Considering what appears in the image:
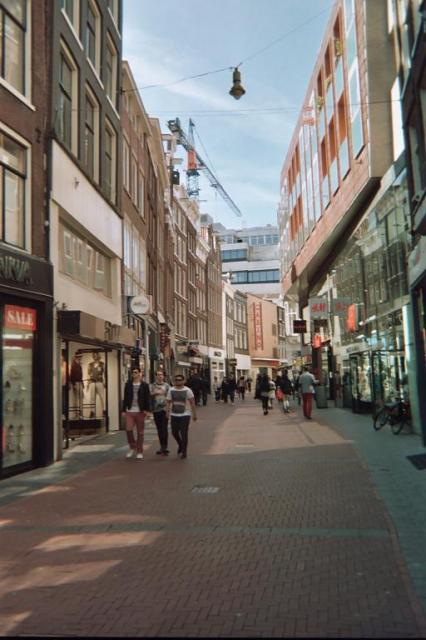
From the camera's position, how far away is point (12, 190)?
1138 cm

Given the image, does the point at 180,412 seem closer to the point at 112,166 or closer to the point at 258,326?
the point at 112,166

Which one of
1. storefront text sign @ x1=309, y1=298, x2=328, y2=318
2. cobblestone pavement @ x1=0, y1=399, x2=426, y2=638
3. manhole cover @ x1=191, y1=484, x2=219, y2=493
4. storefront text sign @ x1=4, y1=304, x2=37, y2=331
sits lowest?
cobblestone pavement @ x1=0, y1=399, x2=426, y2=638

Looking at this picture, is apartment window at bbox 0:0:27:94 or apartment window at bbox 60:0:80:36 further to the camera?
apartment window at bbox 60:0:80:36

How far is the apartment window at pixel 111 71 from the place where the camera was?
19094 mm

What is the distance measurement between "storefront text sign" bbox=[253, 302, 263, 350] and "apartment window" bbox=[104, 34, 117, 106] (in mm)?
66455

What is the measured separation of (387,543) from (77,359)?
12515 millimetres

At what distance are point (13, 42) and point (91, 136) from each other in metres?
5.77

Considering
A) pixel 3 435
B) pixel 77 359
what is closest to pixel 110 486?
pixel 3 435

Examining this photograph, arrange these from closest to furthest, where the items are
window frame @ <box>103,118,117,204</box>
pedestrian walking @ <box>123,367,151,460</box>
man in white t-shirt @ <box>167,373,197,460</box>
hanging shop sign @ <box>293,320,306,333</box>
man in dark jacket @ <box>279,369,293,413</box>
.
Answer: man in white t-shirt @ <box>167,373,197,460</box> → pedestrian walking @ <box>123,367,151,460</box> → window frame @ <box>103,118,117,204</box> → man in dark jacket @ <box>279,369,293,413</box> → hanging shop sign @ <box>293,320,306,333</box>

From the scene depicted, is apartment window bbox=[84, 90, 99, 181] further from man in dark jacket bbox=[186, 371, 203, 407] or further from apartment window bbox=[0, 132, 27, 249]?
man in dark jacket bbox=[186, 371, 203, 407]

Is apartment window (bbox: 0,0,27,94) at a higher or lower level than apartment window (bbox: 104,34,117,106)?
lower

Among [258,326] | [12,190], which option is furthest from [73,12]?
[258,326]

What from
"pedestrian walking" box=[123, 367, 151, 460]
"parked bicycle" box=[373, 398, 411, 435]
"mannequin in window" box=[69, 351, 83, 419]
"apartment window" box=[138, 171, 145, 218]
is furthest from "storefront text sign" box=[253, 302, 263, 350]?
"pedestrian walking" box=[123, 367, 151, 460]

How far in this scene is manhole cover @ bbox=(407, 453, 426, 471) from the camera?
10695 millimetres
